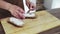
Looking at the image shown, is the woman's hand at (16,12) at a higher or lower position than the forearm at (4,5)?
lower

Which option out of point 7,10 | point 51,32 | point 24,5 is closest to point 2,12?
point 7,10

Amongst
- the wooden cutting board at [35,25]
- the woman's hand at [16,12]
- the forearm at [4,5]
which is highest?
the forearm at [4,5]

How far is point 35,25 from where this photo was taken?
0.58 metres

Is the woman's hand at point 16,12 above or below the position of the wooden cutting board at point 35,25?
above

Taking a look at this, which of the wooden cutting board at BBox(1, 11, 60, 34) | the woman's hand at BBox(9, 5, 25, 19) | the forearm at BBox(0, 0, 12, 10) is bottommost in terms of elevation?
the wooden cutting board at BBox(1, 11, 60, 34)

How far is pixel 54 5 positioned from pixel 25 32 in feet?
1.27

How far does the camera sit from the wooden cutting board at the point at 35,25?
54cm

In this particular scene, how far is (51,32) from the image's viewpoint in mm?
549

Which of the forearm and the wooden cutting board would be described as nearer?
the wooden cutting board

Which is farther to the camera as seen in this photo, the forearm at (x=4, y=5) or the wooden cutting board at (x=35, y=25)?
the forearm at (x=4, y=5)

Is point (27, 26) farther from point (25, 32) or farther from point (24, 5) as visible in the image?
point (24, 5)

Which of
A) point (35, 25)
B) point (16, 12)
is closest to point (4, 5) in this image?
point (16, 12)

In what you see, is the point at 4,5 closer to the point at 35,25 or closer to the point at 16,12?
the point at 16,12

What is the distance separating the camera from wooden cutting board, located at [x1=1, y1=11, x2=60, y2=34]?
1.77ft
